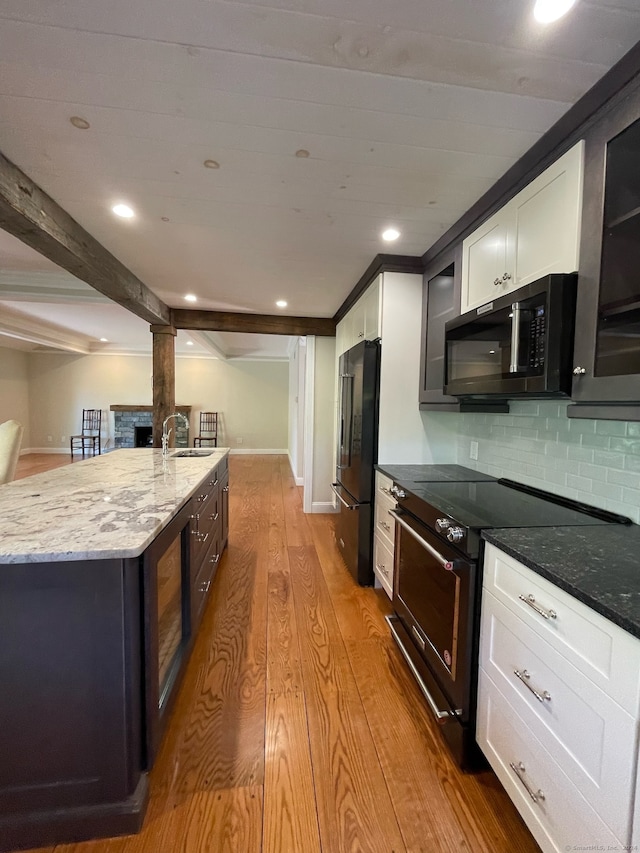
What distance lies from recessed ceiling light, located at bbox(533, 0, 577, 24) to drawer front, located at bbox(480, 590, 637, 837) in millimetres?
1661

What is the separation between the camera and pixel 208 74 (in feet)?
3.65

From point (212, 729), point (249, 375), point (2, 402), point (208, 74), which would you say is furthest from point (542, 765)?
point (2, 402)

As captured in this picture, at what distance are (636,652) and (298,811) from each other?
45.7 inches

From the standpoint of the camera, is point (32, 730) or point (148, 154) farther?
point (148, 154)

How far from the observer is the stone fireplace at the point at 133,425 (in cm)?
835

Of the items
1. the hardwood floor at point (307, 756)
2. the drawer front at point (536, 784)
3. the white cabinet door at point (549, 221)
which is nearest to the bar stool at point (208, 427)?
the hardwood floor at point (307, 756)

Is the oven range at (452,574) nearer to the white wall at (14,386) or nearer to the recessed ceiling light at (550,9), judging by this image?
the recessed ceiling light at (550,9)

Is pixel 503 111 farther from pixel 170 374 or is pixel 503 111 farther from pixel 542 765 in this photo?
pixel 170 374

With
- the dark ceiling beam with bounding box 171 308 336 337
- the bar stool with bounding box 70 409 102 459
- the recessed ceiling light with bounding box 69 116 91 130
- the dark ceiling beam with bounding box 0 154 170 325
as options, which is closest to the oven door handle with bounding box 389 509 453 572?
the recessed ceiling light with bounding box 69 116 91 130

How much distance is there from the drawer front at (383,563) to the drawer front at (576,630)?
1.05m

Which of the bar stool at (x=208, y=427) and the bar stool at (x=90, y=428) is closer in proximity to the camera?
the bar stool at (x=90, y=428)

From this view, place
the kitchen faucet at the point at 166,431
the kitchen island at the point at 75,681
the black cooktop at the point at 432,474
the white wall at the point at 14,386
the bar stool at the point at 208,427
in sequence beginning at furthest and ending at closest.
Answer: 1. the bar stool at the point at 208,427
2. the white wall at the point at 14,386
3. the kitchen faucet at the point at 166,431
4. the black cooktop at the point at 432,474
5. the kitchen island at the point at 75,681

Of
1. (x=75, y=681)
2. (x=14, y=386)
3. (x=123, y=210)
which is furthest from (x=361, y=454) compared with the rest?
(x=14, y=386)

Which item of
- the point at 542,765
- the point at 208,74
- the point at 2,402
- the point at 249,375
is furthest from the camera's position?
the point at 249,375
